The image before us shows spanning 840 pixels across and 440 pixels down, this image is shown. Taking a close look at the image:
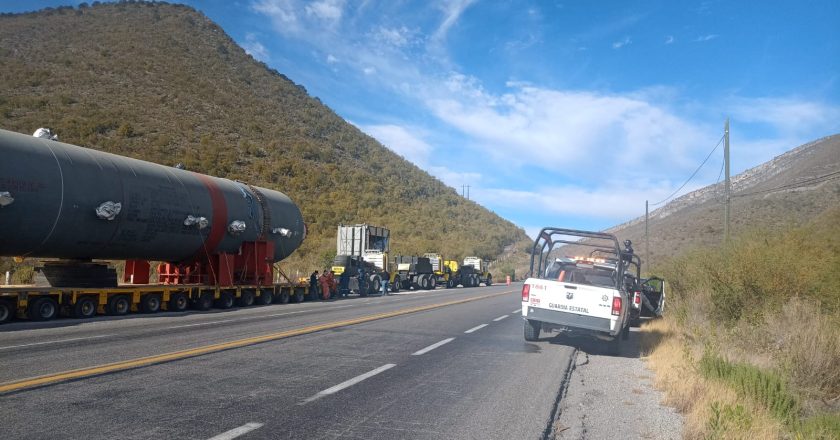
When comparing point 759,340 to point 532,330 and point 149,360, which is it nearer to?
point 532,330

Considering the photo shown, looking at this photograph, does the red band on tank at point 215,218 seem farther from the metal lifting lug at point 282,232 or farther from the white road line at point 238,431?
the white road line at point 238,431

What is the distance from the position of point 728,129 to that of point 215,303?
20.3 meters

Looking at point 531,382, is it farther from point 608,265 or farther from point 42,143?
point 42,143

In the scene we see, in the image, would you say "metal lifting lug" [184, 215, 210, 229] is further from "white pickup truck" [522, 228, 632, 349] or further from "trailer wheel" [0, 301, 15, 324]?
"white pickup truck" [522, 228, 632, 349]

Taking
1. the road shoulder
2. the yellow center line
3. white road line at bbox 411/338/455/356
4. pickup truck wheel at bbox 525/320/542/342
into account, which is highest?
pickup truck wheel at bbox 525/320/542/342

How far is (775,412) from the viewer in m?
6.64

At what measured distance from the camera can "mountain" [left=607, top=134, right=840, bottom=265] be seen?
41.0m

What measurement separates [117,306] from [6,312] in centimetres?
286

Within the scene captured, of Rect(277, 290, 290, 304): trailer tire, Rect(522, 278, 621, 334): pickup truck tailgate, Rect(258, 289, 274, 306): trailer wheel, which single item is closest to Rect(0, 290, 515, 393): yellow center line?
Rect(522, 278, 621, 334): pickup truck tailgate

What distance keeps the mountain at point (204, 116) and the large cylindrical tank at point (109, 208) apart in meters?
17.9

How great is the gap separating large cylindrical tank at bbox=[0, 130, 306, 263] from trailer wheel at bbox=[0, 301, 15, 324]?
1.24m

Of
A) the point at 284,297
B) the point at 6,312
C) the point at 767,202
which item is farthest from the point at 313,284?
the point at 767,202

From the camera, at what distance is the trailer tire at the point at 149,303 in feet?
56.5

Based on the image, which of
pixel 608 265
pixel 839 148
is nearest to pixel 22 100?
pixel 608 265
